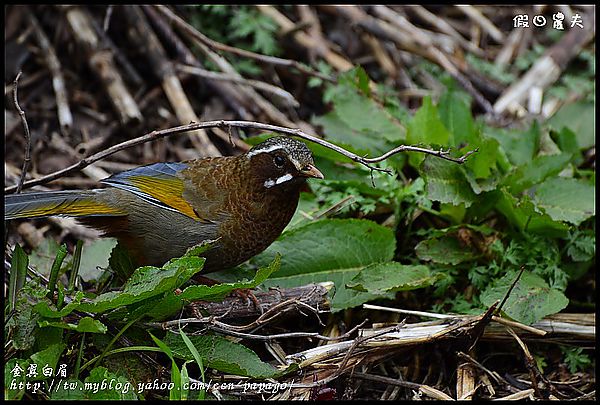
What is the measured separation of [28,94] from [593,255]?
14.1ft

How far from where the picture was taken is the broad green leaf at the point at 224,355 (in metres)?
3.54

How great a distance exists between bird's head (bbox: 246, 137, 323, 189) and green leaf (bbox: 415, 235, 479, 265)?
34.7 inches

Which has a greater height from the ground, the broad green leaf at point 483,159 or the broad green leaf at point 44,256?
the broad green leaf at point 483,159

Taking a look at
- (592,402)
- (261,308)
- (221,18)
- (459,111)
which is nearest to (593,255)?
(592,402)

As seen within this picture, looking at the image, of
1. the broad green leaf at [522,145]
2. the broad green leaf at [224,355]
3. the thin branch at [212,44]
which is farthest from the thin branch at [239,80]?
the broad green leaf at [224,355]

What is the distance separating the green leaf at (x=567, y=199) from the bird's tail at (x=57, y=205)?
2518 mm

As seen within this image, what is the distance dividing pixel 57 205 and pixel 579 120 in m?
3.83

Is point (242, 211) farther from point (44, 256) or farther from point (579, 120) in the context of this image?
point (579, 120)

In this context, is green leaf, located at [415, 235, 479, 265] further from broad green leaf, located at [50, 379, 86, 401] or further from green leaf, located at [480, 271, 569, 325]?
broad green leaf, located at [50, 379, 86, 401]

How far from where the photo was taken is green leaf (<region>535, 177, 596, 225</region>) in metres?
4.50

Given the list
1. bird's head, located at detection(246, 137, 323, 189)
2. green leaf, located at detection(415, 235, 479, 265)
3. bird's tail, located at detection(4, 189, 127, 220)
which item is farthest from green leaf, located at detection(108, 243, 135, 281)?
green leaf, located at detection(415, 235, 479, 265)

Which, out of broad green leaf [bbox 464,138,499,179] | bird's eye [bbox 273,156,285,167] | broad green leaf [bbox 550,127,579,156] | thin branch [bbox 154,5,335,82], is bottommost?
broad green leaf [bbox 550,127,579,156]

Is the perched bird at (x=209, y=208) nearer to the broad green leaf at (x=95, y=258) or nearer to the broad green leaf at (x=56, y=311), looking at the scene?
the broad green leaf at (x=95, y=258)

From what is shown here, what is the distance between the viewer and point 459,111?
526 cm
